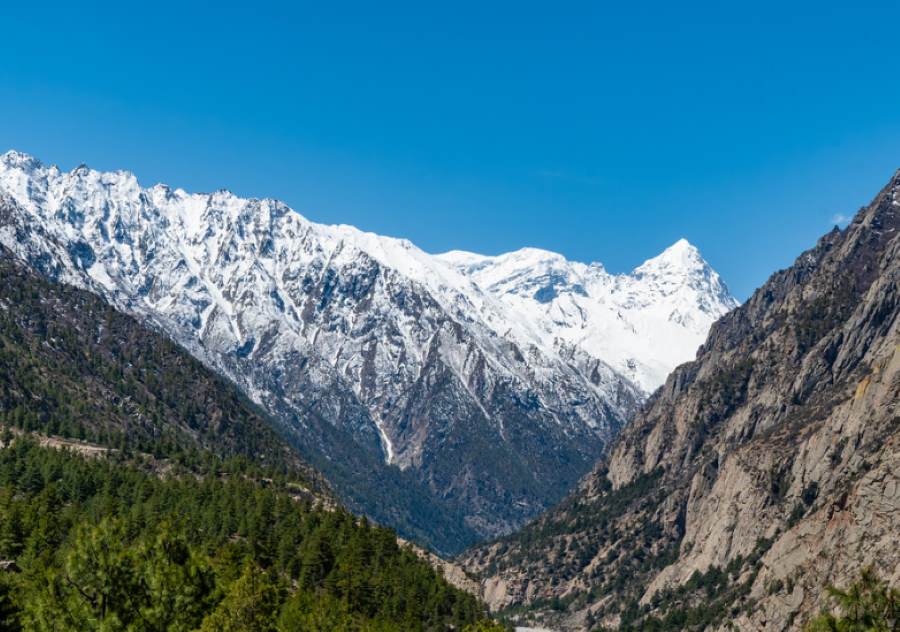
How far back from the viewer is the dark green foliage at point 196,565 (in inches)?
2943

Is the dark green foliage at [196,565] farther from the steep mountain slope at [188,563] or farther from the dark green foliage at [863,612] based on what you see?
the dark green foliage at [863,612]

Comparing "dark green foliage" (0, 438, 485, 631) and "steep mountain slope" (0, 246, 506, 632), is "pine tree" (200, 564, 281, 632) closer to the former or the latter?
"dark green foliage" (0, 438, 485, 631)

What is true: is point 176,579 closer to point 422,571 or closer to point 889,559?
point 422,571

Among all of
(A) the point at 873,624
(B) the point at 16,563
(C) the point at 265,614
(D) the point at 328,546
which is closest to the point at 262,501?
(D) the point at 328,546

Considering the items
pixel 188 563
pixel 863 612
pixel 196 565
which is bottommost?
pixel 863 612

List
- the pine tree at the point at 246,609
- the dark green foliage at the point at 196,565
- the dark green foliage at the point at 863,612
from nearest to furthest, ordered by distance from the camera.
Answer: the dark green foliage at the point at 863,612 < the dark green foliage at the point at 196,565 < the pine tree at the point at 246,609

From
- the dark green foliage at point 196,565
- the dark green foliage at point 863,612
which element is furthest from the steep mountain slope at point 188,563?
the dark green foliage at point 863,612

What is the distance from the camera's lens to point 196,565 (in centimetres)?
Answer: 8725

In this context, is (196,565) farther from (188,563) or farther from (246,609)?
(246,609)

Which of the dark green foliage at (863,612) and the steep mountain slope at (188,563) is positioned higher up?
the steep mountain slope at (188,563)

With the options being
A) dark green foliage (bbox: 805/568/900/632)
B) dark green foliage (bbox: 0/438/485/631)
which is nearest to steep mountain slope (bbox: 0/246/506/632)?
dark green foliage (bbox: 0/438/485/631)

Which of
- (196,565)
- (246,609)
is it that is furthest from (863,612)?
(196,565)

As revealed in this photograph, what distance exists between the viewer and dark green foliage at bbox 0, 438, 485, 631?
7475 centimetres

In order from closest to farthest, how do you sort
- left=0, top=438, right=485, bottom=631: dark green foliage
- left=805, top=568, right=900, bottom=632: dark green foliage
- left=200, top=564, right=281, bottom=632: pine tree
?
left=805, top=568, right=900, bottom=632: dark green foliage
left=0, top=438, right=485, bottom=631: dark green foliage
left=200, top=564, right=281, bottom=632: pine tree
